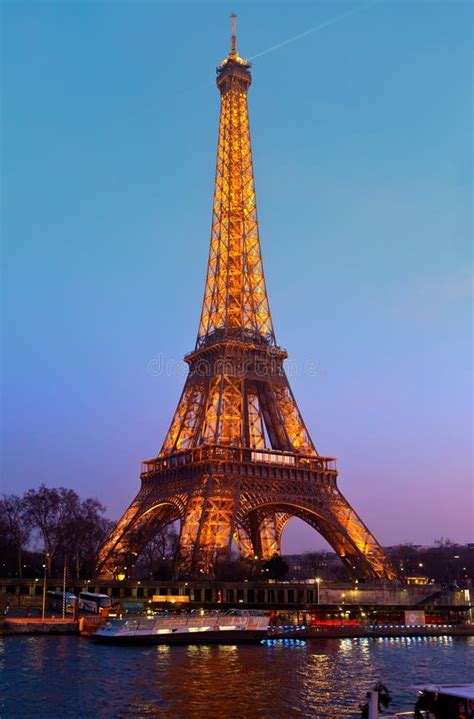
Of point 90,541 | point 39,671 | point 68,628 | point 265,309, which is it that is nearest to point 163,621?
point 68,628

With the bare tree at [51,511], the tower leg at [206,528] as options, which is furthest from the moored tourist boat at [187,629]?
the bare tree at [51,511]

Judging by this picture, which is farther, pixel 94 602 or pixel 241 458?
pixel 241 458

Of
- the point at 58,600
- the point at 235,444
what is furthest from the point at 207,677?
the point at 235,444

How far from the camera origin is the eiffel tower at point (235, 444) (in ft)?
224

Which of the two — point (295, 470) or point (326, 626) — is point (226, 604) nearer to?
point (326, 626)

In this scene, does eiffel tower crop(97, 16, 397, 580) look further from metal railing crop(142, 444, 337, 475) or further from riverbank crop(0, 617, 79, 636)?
riverbank crop(0, 617, 79, 636)

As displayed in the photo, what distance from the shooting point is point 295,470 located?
72.4 meters

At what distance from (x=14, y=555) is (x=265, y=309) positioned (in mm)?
44027

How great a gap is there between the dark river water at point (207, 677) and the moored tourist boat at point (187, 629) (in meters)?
1.62

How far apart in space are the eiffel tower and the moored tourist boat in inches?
462

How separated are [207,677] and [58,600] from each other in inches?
1431

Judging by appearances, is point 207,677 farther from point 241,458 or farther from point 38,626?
point 241,458

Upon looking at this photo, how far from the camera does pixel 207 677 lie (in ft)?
110

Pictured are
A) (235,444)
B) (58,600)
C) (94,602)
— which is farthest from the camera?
(235,444)
